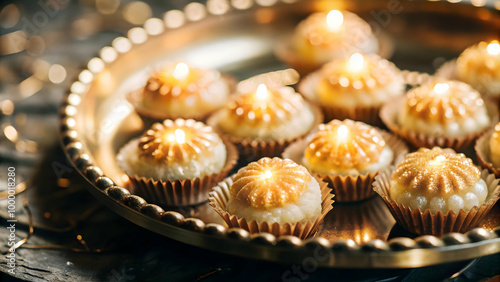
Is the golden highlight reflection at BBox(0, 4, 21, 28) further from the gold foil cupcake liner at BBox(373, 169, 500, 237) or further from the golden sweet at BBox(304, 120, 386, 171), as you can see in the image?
the gold foil cupcake liner at BBox(373, 169, 500, 237)

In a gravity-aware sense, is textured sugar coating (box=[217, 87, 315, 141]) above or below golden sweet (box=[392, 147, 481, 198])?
below

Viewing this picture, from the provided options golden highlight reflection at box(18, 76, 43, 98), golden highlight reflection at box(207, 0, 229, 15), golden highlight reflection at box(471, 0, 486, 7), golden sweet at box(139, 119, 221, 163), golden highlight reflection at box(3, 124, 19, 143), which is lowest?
golden highlight reflection at box(18, 76, 43, 98)

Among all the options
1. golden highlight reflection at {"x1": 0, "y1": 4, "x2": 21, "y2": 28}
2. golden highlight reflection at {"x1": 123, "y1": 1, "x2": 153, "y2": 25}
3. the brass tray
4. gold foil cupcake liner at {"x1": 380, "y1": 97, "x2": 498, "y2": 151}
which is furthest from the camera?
golden highlight reflection at {"x1": 123, "y1": 1, "x2": 153, "y2": 25}

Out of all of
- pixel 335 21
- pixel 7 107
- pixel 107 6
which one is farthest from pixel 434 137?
pixel 107 6

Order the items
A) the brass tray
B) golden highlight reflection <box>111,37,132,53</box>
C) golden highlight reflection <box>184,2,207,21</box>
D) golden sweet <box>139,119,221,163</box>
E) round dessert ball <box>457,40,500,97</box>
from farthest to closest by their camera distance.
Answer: golden highlight reflection <box>184,2,207,21</box>, golden highlight reflection <box>111,37,132,53</box>, round dessert ball <box>457,40,500,97</box>, golden sweet <box>139,119,221,163</box>, the brass tray

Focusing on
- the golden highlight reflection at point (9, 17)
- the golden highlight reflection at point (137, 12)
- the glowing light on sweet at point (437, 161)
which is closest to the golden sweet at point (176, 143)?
the glowing light on sweet at point (437, 161)

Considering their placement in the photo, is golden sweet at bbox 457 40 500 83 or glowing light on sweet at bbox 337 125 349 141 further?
golden sweet at bbox 457 40 500 83

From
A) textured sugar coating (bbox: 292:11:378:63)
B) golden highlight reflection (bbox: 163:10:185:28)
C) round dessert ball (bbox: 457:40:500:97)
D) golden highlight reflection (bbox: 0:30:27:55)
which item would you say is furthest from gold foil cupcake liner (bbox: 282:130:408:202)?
golden highlight reflection (bbox: 0:30:27:55)

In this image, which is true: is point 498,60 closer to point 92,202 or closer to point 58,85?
point 92,202
